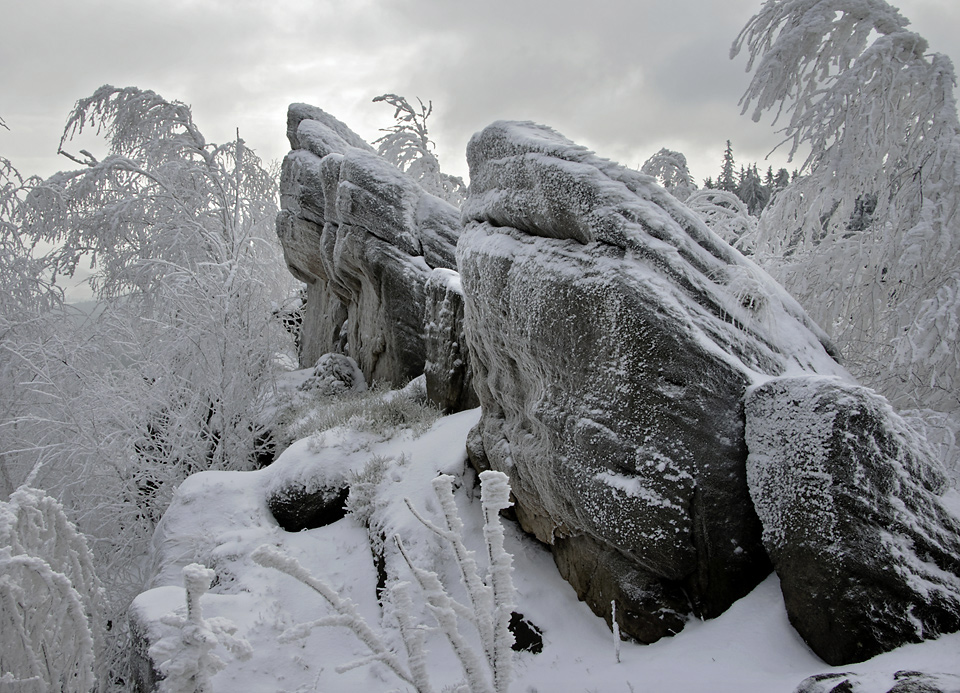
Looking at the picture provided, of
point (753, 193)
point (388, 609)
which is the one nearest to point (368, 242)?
point (388, 609)

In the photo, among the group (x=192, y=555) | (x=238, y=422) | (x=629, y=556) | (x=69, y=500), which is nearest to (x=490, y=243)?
(x=629, y=556)

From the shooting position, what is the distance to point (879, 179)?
495cm

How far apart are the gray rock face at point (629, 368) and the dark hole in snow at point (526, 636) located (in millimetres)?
476

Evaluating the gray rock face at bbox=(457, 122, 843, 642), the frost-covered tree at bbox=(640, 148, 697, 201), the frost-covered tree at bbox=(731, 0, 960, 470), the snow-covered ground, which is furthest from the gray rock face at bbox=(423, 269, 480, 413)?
the frost-covered tree at bbox=(640, 148, 697, 201)

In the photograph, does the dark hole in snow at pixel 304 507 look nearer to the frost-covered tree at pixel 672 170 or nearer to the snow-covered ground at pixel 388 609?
the snow-covered ground at pixel 388 609

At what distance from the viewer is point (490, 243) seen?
499 centimetres

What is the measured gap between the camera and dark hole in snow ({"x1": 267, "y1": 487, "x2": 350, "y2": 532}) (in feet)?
19.7

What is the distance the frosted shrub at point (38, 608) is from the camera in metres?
2.45

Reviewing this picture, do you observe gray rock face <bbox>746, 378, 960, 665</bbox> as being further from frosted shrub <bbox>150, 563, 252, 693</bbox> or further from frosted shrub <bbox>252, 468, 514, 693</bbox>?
frosted shrub <bbox>150, 563, 252, 693</bbox>

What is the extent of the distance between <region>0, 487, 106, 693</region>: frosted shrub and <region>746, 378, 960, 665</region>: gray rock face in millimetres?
3630

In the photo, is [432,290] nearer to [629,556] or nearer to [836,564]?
[629,556]

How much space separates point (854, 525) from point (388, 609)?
3481mm

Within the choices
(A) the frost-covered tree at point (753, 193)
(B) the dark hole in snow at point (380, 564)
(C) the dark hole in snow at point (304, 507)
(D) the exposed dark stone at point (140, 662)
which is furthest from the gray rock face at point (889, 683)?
(A) the frost-covered tree at point (753, 193)

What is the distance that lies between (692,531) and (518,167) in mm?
3254
